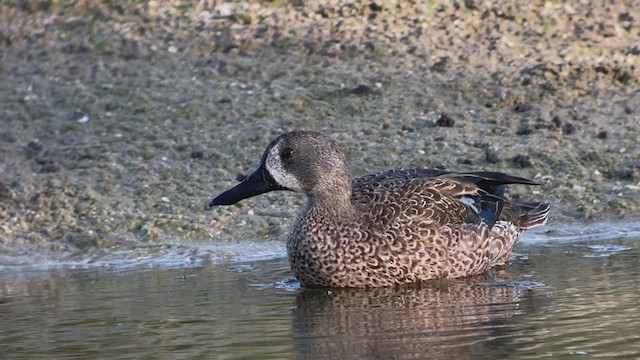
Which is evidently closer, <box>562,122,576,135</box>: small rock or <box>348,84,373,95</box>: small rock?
<box>562,122,576,135</box>: small rock

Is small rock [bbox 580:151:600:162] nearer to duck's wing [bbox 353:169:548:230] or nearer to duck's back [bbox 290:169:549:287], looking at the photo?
duck's wing [bbox 353:169:548:230]

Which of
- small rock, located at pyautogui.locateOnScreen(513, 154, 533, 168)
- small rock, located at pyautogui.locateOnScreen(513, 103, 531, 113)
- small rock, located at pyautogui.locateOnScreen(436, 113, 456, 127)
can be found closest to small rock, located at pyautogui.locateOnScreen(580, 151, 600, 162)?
small rock, located at pyautogui.locateOnScreen(513, 154, 533, 168)

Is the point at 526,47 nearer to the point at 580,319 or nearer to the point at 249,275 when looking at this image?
the point at 249,275

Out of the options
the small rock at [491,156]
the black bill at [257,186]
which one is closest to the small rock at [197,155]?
the small rock at [491,156]

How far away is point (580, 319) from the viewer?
293 inches

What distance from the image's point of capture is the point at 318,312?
8.16 metres

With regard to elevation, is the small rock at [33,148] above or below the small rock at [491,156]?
above

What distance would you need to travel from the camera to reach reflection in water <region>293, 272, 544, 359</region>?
6.82 meters

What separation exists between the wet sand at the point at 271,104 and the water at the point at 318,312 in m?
0.98

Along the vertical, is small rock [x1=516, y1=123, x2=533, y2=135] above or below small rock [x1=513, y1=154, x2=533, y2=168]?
above

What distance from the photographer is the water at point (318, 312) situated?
6922 mm

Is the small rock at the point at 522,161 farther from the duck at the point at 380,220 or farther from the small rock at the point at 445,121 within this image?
the duck at the point at 380,220

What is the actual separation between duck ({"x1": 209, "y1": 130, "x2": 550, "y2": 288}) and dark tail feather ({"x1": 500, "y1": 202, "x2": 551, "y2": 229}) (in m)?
0.02

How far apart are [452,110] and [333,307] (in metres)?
4.78
